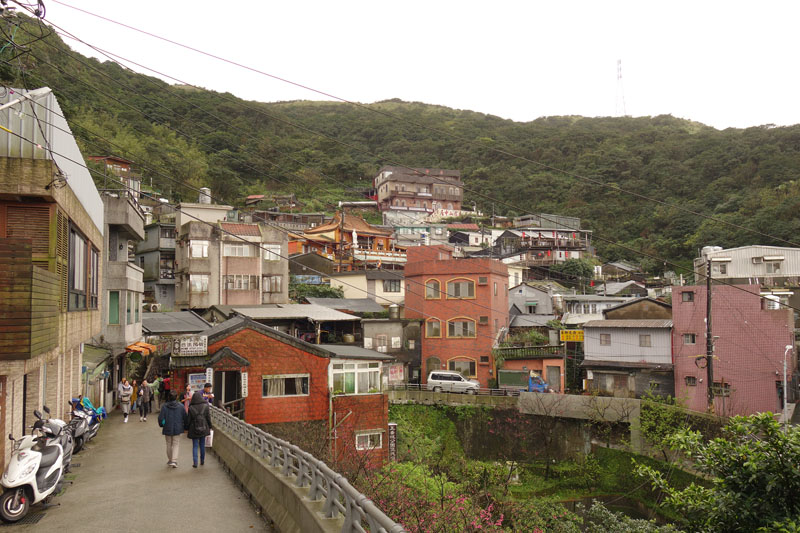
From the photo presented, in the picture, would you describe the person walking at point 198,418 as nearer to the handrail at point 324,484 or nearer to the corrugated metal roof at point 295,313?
the handrail at point 324,484

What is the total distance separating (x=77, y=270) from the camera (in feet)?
48.6

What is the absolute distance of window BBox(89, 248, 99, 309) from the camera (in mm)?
17375

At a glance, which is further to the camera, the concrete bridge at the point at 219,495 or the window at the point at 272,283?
the window at the point at 272,283

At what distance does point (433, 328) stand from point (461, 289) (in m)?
3.32

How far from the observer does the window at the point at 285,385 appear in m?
24.4

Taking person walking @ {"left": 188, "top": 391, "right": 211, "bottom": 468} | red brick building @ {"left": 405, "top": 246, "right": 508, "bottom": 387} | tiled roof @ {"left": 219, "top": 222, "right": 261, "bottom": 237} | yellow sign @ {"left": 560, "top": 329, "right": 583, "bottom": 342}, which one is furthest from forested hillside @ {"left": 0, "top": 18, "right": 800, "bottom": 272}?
person walking @ {"left": 188, "top": 391, "right": 211, "bottom": 468}

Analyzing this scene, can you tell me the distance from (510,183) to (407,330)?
216 feet

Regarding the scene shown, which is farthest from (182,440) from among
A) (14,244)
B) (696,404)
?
(696,404)

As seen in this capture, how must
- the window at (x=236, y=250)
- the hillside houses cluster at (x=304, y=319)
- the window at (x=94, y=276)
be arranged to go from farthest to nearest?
the window at (x=236, y=250) → the window at (x=94, y=276) → the hillside houses cluster at (x=304, y=319)

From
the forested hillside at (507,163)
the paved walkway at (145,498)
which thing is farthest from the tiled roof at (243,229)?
the paved walkway at (145,498)

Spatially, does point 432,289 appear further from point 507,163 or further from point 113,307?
point 507,163

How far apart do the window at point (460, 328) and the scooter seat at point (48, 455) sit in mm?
32100

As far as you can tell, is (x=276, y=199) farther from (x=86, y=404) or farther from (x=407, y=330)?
(x=86, y=404)

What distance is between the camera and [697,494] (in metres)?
9.38
